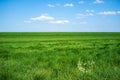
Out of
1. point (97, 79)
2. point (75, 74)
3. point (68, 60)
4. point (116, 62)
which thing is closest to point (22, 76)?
point (75, 74)

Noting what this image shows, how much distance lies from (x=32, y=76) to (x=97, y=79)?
2124mm

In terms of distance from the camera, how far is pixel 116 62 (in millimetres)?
9547

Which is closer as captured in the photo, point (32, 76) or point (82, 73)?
point (32, 76)

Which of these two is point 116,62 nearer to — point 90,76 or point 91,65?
point 91,65

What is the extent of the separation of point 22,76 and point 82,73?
2077 millimetres

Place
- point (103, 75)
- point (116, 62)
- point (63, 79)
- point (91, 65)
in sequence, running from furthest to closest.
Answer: point (116, 62), point (91, 65), point (103, 75), point (63, 79)

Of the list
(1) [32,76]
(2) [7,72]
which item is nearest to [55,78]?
(1) [32,76]

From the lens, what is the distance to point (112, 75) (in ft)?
19.9

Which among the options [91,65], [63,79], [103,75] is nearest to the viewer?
[63,79]

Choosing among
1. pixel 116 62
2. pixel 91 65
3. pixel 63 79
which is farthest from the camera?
pixel 116 62

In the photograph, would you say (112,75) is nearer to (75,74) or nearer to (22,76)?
(75,74)

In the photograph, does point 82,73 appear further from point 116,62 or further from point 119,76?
point 116,62

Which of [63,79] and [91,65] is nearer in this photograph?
[63,79]

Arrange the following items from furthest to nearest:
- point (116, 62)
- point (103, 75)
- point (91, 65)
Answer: point (116, 62)
point (91, 65)
point (103, 75)
